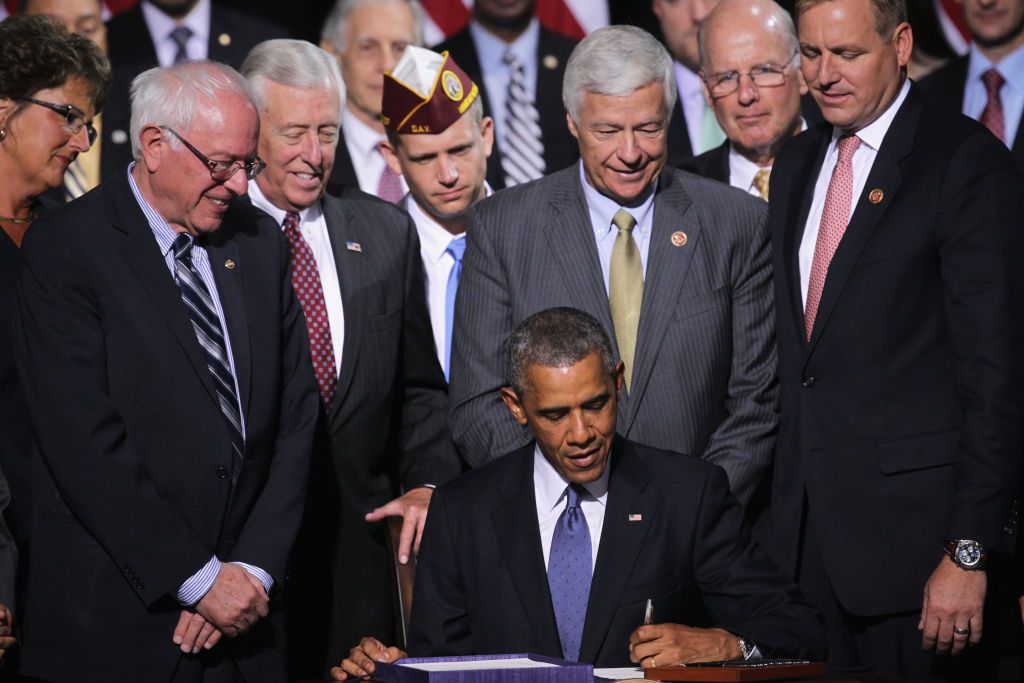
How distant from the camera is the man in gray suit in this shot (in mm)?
3750

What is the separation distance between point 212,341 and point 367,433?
75 centimetres

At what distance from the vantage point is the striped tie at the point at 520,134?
18.0 ft

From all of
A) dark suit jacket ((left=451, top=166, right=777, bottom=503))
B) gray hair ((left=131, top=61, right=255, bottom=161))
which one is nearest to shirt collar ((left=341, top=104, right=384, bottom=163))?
dark suit jacket ((left=451, top=166, right=777, bottom=503))

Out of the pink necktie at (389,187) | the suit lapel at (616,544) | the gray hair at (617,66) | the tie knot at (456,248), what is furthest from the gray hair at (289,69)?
the suit lapel at (616,544)

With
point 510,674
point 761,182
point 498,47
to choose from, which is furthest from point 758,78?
point 510,674

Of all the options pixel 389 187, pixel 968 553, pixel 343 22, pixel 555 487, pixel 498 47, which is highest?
pixel 343 22

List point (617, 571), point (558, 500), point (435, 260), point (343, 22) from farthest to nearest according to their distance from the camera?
point (343, 22) → point (435, 260) → point (558, 500) → point (617, 571)

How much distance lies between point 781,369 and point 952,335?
452mm

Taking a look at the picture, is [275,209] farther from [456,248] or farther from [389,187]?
[389,187]

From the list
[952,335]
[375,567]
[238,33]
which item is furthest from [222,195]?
[238,33]

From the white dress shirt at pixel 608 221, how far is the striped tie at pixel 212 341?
1.04 meters

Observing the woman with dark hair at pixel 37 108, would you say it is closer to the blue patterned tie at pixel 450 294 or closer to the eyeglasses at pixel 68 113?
the eyeglasses at pixel 68 113

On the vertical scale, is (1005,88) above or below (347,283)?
above

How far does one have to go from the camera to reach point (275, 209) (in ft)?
13.9
